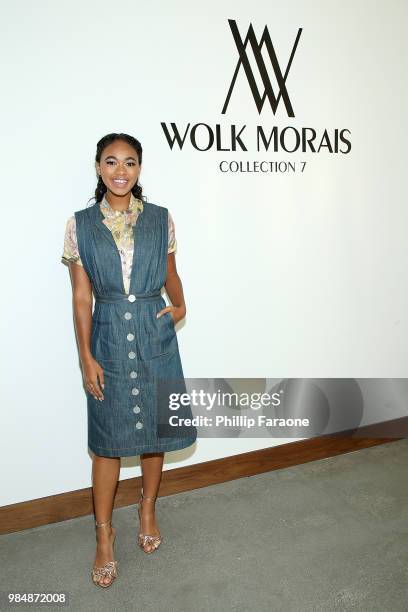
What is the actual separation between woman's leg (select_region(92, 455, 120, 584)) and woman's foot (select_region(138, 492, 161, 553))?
0.49 ft

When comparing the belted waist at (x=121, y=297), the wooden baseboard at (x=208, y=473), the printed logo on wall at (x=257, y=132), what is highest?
the printed logo on wall at (x=257, y=132)

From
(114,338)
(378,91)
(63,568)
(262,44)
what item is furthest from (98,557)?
(378,91)

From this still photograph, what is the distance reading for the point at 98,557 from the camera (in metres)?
2.16

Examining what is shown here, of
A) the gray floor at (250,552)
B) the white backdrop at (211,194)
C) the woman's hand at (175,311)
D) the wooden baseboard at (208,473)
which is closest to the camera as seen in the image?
the gray floor at (250,552)

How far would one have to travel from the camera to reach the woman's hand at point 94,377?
6.79 feet

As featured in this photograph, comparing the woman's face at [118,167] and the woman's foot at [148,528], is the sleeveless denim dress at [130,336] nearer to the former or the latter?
the woman's face at [118,167]

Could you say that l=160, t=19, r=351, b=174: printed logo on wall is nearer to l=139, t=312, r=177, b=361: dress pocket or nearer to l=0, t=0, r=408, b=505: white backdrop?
l=0, t=0, r=408, b=505: white backdrop

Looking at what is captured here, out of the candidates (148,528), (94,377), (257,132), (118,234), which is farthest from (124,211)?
(148,528)

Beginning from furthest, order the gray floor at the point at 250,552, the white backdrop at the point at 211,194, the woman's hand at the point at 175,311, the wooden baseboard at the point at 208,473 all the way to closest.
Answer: the wooden baseboard at the point at 208,473
the white backdrop at the point at 211,194
the woman's hand at the point at 175,311
the gray floor at the point at 250,552

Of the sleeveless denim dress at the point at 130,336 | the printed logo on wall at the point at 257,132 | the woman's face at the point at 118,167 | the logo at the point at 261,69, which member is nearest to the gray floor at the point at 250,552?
the sleeveless denim dress at the point at 130,336

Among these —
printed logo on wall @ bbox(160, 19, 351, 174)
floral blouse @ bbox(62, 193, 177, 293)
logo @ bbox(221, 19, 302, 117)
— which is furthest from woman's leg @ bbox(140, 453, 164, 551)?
logo @ bbox(221, 19, 302, 117)

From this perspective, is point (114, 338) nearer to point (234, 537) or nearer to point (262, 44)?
point (234, 537)

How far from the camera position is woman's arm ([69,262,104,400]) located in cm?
208

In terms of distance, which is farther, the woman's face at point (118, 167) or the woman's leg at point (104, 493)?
the woman's leg at point (104, 493)
